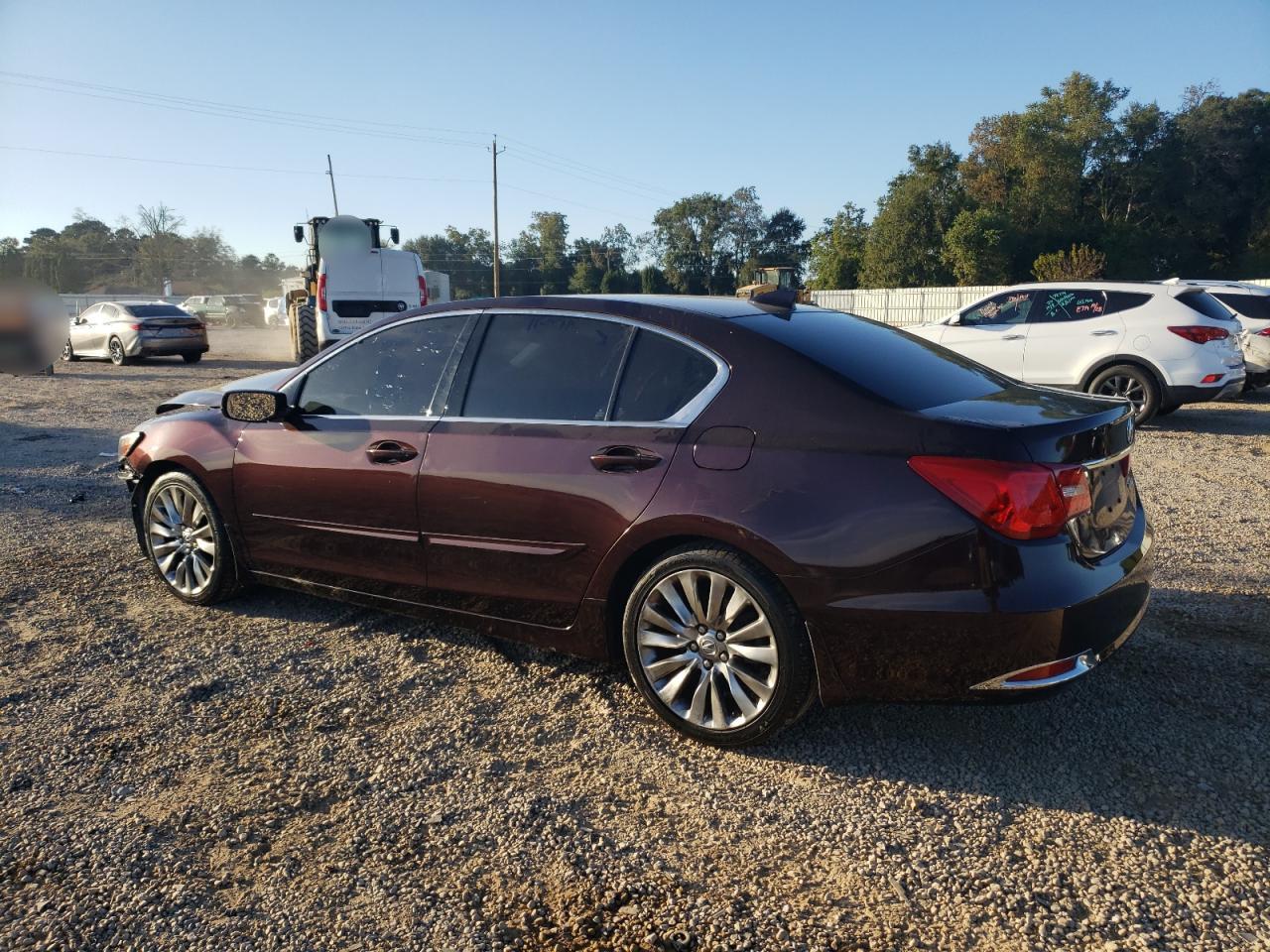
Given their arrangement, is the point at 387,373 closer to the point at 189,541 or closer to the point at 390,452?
the point at 390,452

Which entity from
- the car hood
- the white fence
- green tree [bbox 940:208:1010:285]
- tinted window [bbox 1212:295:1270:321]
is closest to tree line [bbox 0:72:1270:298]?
green tree [bbox 940:208:1010:285]

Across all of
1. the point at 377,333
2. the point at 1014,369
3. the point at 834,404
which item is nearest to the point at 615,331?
the point at 834,404

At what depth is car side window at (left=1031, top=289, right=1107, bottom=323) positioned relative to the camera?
1105 cm

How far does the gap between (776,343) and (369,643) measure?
93.6 inches

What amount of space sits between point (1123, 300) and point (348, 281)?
1461 centimetres

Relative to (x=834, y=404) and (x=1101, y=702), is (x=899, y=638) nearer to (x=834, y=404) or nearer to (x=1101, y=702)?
(x=834, y=404)

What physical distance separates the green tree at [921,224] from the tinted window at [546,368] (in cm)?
5460

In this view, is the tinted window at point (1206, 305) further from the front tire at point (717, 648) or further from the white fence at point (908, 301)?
the white fence at point (908, 301)

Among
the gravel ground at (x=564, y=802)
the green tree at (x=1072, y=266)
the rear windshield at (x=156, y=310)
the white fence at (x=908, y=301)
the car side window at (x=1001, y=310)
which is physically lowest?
the gravel ground at (x=564, y=802)

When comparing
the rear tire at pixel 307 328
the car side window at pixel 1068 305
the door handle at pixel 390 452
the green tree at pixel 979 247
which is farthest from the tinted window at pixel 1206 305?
the green tree at pixel 979 247

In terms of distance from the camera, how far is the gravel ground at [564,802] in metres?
2.44

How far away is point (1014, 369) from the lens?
1148 centimetres

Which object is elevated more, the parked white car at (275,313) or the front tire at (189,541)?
the parked white car at (275,313)

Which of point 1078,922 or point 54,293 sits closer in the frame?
point 1078,922
